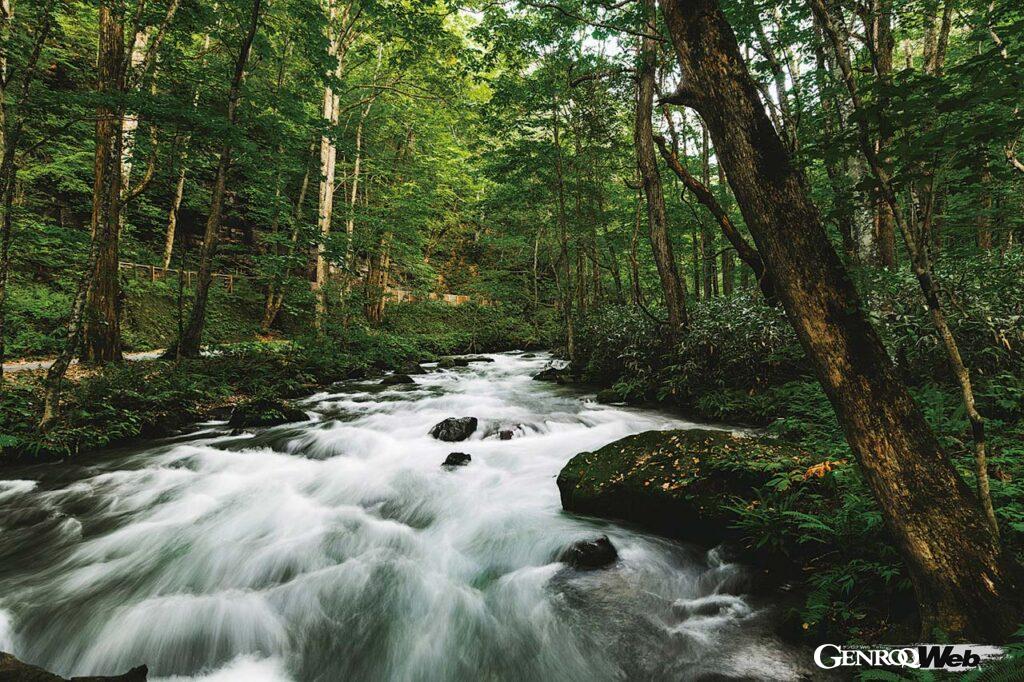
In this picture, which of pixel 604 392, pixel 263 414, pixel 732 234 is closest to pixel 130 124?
pixel 263 414

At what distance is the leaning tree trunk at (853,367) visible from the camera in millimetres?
2049

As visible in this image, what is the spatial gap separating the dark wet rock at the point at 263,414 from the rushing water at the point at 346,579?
3.88 ft

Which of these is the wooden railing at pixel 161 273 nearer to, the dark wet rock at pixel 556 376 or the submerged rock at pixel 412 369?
the submerged rock at pixel 412 369

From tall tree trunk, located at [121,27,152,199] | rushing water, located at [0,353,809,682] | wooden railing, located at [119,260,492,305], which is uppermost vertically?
tall tree trunk, located at [121,27,152,199]

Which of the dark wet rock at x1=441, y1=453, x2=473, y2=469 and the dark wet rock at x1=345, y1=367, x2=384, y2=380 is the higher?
the dark wet rock at x1=345, y1=367, x2=384, y2=380

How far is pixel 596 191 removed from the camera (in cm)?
1455

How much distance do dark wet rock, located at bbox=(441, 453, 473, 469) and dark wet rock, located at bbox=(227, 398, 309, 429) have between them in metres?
3.94

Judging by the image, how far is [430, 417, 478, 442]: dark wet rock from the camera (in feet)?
26.4

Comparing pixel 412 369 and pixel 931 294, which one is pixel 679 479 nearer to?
pixel 931 294

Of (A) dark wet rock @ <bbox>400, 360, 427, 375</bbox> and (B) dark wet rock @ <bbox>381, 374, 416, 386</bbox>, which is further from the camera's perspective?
(A) dark wet rock @ <bbox>400, 360, 427, 375</bbox>

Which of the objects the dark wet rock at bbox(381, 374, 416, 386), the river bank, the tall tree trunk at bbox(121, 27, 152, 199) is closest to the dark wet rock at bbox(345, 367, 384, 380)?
the river bank

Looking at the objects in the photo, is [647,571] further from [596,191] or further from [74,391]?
[596,191]

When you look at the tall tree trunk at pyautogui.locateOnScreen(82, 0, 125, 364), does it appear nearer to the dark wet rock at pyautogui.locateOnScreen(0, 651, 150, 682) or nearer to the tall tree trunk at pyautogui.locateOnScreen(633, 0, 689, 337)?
the dark wet rock at pyautogui.locateOnScreen(0, 651, 150, 682)

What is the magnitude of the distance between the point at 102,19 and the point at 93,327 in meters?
5.98
